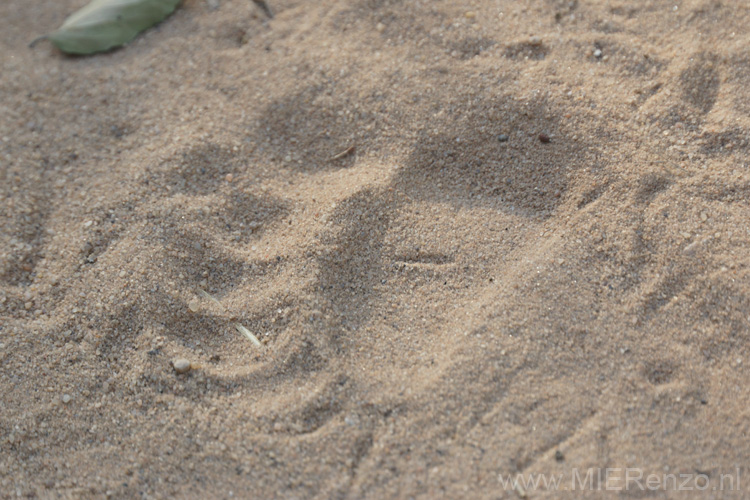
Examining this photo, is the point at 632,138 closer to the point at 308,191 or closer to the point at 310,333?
the point at 308,191

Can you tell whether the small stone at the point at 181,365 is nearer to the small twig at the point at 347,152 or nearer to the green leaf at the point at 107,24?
the small twig at the point at 347,152

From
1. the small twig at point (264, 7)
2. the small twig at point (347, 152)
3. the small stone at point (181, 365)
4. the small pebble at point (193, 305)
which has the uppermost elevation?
the small twig at point (264, 7)

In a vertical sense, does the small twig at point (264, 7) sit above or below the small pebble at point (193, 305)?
above

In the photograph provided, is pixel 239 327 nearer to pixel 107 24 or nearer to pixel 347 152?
pixel 347 152

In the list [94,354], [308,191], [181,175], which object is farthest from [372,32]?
[94,354]

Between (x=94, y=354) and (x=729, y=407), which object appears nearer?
(x=729, y=407)

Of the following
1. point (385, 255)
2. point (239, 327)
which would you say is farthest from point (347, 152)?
point (239, 327)

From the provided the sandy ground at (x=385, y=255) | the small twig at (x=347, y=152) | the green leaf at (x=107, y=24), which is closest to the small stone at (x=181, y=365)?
the sandy ground at (x=385, y=255)
